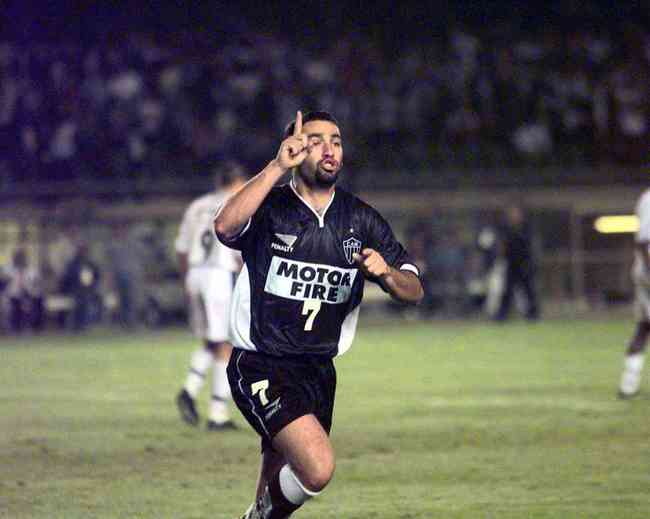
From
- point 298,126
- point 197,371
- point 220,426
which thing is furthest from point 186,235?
point 298,126

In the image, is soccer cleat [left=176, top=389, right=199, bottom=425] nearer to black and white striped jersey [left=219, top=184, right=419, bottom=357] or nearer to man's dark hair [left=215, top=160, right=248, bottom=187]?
man's dark hair [left=215, top=160, right=248, bottom=187]

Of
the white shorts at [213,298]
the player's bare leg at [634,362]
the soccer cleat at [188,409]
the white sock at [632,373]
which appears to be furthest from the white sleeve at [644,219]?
the soccer cleat at [188,409]

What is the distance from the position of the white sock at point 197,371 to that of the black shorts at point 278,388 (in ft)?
21.1

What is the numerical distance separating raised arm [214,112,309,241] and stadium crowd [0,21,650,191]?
27065 millimetres

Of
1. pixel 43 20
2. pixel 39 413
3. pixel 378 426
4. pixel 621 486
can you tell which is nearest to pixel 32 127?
pixel 43 20

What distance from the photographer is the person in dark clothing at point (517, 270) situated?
2955cm

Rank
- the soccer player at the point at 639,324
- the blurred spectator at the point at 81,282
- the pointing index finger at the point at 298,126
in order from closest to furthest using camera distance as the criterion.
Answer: the pointing index finger at the point at 298,126 < the soccer player at the point at 639,324 < the blurred spectator at the point at 81,282

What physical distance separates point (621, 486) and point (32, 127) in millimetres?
27456

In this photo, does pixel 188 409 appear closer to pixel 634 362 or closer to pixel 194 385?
pixel 194 385

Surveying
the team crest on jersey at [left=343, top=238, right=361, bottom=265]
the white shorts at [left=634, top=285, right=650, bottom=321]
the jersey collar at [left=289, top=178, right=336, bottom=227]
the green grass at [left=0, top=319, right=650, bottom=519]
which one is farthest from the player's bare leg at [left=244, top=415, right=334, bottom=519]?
the white shorts at [left=634, top=285, right=650, bottom=321]

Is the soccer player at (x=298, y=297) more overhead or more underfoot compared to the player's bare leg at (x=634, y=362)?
more overhead

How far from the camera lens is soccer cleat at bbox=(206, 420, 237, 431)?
12852 millimetres

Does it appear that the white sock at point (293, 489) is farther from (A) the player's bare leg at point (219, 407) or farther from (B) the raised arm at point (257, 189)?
(A) the player's bare leg at point (219, 407)

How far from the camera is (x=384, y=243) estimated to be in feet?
23.0
